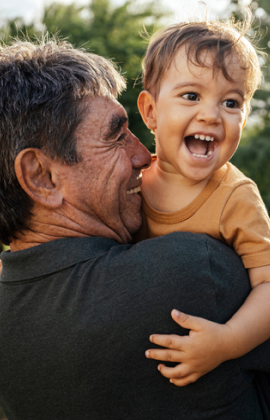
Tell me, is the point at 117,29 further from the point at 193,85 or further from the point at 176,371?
the point at 176,371

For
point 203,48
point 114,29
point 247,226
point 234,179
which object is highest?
point 114,29

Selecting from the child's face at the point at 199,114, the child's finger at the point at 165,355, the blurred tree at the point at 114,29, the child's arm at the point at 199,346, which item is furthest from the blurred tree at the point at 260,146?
the child's finger at the point at 165,355

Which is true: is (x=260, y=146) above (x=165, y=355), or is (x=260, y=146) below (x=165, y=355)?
below

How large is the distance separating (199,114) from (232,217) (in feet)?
1.62

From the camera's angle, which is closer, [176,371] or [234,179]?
[176,371]

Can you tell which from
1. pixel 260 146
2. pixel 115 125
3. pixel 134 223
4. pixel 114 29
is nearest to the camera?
pixel 115 125

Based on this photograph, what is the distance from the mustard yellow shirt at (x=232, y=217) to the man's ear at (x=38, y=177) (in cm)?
58

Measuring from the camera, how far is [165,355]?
1532 millimetres

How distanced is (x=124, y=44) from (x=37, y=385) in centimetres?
1588

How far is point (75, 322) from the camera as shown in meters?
1.59

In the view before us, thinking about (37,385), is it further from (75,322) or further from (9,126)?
(9,126)

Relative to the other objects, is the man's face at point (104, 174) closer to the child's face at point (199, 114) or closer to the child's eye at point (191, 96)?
the child's face at point (199, 114)

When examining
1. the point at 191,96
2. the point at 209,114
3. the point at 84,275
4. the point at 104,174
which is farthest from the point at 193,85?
the point at 84,275

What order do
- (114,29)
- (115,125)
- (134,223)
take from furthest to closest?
(114,29) < (134,223) < (115,125)
